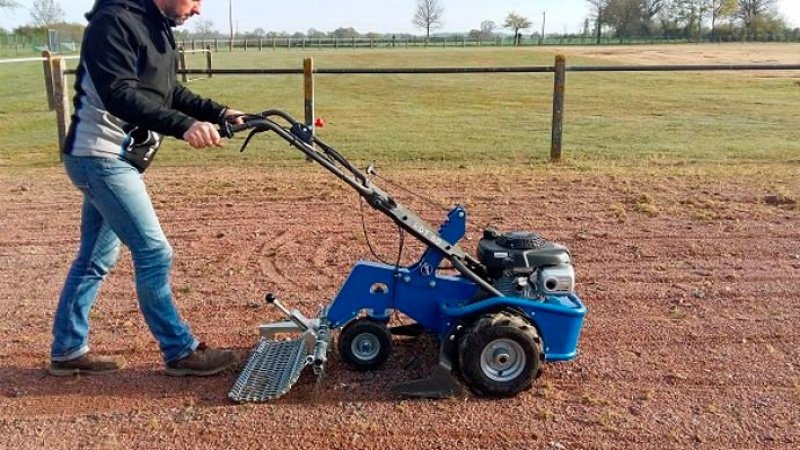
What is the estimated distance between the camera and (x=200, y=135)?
353cm

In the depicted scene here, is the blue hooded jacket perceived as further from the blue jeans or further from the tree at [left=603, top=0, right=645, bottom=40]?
the tree at [left=603, top=0, right=645, bottom=40]

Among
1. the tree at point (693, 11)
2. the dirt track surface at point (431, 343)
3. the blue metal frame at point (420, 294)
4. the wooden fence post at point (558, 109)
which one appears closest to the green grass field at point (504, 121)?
the wooden fence post at point (558, 109)

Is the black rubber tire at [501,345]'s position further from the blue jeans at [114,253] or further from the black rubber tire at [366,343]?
the blue jeans at [114,253]

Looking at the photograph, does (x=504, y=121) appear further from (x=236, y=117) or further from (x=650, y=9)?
(x=650, y=9)

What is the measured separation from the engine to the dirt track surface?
1.63ft

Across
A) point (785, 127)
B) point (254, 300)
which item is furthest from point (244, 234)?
point (785, 127)

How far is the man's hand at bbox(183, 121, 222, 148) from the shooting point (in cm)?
352

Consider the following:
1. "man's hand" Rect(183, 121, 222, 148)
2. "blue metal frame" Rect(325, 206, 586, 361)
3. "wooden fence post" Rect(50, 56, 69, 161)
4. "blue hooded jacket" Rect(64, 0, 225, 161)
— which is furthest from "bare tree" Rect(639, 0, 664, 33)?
"man's hand" Rect(183, 121, 222, 148)

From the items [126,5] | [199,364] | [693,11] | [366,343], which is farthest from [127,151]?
[693,11]

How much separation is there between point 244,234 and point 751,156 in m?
8.44

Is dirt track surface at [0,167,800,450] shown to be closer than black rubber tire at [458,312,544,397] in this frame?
Yes

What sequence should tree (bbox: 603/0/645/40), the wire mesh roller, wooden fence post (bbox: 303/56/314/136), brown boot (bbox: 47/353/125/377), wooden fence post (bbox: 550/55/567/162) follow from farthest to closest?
1. tree (bbox: 603/0/645/40)
2. wooden fence post (bbox: 550/55/567/162)
3. wooden fence post (bbox: 303/56/314/136)
4. brown boot (bbox: 47/353/125/377)
5. the wire mesh roller

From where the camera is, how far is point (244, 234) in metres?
7.08

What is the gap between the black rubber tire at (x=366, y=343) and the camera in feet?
13.7
